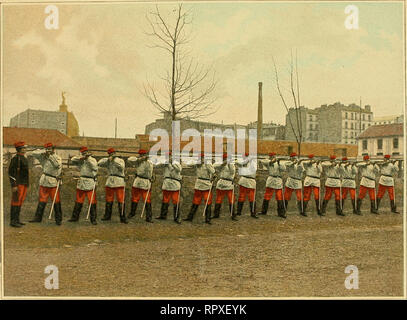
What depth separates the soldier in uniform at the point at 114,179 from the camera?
7137 millimetres

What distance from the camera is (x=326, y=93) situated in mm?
7637

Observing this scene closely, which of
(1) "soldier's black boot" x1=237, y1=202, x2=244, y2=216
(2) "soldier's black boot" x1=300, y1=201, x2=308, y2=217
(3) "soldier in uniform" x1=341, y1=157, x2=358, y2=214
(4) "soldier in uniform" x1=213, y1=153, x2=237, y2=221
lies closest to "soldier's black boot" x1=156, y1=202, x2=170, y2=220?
(4) "soldier in uniform" x1=213, y1=153, x2=237, y2=221

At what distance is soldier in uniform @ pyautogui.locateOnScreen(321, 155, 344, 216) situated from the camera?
8.17 metres

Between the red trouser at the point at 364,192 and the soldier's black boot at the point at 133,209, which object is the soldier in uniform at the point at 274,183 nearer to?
the red trouser at the point at 364,192

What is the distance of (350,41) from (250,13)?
2.08 meters

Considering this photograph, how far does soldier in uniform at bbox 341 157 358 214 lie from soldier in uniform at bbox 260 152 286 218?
1479 mm

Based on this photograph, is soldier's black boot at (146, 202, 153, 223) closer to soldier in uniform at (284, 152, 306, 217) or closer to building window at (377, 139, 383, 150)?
soldier in uniform at (284, 152, 306, 217)

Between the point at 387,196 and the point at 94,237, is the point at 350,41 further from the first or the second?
the point at 94,237

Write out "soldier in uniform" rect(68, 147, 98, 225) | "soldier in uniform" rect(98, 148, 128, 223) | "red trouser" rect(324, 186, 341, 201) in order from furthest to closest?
"red trouser" rect(324, 186, 341, 201) < "soldier in uniform" rect(98, 148, 128, 223) < "soldier in uniform" rect(68, 147, 98, 225)

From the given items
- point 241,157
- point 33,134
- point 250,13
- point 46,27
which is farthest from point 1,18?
point 241,157

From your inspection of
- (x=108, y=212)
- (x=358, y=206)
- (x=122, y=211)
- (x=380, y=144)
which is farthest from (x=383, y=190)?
(x=108, y=212)

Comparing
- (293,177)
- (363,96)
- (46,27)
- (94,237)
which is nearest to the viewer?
(94,237)

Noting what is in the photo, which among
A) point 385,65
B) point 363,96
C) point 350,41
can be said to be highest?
point 350,41

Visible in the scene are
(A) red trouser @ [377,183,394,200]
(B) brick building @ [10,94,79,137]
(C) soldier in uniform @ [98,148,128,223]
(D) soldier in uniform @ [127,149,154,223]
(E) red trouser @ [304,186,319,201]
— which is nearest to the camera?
(B) brick building @ [10,94,79,137]
